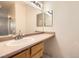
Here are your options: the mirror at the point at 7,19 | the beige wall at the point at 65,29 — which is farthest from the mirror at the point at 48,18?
the mirror at the point at 7,19

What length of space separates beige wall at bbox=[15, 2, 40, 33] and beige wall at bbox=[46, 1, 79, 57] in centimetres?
64

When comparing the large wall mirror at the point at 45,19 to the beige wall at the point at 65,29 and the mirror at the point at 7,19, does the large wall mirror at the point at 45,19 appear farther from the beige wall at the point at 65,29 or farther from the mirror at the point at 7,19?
the mirror at the point at 7,19

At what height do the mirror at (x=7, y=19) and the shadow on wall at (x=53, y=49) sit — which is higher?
the mirror at (x=7, y=19)

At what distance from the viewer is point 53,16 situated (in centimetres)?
295

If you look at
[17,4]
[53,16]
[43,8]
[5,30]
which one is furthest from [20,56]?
[43,8]

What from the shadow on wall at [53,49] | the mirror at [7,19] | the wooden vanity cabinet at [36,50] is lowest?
the shadow on wall at [53,49]

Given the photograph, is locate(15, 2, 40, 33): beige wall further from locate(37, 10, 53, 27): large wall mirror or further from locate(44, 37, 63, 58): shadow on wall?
locate(44, 37, 63, 58): shadow on wall

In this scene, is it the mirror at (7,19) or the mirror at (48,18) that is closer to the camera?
the mirror at (7,19)

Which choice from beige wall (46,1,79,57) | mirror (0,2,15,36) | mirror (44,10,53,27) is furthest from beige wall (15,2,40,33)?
beige wall (46,1,79,57)

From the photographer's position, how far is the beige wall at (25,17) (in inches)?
91.3

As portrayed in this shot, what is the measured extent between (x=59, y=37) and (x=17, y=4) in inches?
56.0

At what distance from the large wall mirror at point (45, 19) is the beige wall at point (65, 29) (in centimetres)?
17

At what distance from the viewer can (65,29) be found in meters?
2.72

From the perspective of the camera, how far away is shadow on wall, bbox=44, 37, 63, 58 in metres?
2.86
